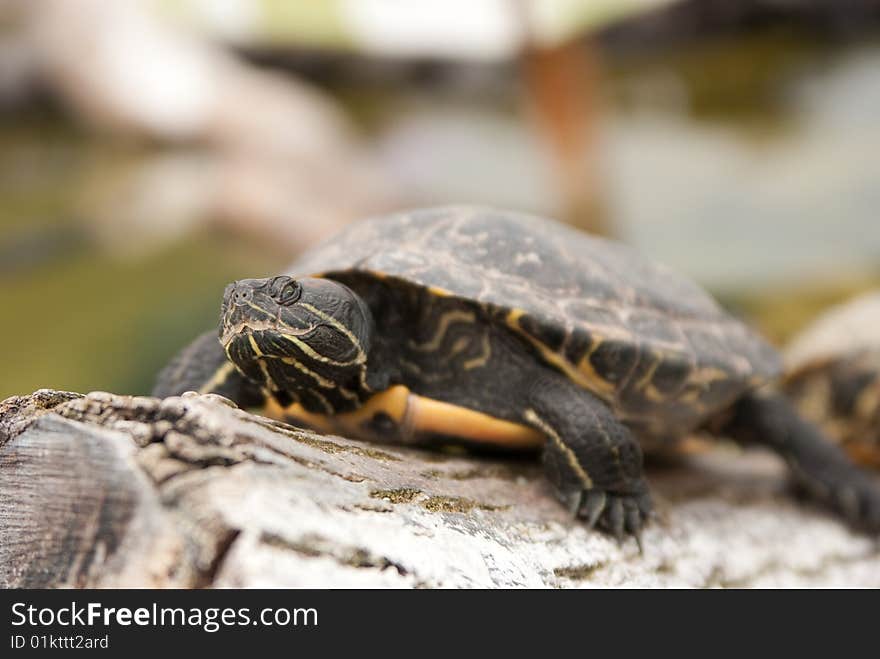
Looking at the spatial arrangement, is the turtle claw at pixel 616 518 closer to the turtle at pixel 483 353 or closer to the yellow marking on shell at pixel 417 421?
the turtle at pixel 483 353

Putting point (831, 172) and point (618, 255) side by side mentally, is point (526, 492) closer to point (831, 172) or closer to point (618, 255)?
point (618, 255)

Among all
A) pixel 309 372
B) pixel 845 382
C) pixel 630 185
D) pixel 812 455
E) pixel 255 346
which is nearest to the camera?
pixel 255 346

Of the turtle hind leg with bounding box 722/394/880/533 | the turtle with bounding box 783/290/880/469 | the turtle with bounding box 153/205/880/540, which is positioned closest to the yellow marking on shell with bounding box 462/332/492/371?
the turtle with bounding box 153/205/880/540

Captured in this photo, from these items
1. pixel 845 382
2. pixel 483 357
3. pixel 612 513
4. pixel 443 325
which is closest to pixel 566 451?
pixel 612 513

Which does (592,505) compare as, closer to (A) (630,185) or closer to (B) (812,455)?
(B) (812,455)

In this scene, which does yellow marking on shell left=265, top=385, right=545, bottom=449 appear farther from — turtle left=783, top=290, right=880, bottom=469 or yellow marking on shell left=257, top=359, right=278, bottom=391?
turtle left=783, top=290, right=880, bottom=469

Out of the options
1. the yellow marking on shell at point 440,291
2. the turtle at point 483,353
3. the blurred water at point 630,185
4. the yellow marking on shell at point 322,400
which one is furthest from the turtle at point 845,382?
the blurred water at point 630,185
